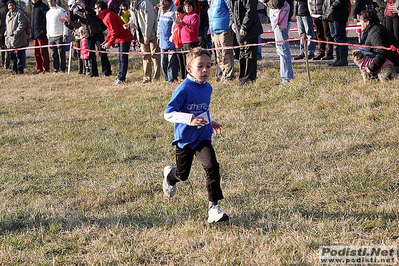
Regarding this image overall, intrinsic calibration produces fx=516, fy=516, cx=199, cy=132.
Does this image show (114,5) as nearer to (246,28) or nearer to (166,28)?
(166,28)

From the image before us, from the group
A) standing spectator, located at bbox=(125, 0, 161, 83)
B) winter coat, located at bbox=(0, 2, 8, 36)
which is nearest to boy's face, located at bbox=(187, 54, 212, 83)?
standing spectator, located at bbox=(125, 0, 161, 83)

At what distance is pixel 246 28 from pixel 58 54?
9216 mm

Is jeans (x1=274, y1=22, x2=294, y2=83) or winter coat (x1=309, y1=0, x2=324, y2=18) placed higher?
winter coat (x1=309, y1=0, x2=324, y2=18)

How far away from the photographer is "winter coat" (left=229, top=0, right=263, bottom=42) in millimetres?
10250

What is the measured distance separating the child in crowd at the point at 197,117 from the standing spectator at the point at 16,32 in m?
14.8

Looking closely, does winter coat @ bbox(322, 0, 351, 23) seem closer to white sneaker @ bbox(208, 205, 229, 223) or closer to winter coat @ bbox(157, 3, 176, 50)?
winter coat @ bbox(157, 3, 176, 50)

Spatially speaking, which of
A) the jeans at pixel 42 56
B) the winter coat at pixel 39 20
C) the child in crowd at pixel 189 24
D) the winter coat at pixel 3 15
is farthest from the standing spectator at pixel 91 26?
the winter coat at pixel 3 15

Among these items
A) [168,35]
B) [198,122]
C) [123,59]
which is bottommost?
[198,122]

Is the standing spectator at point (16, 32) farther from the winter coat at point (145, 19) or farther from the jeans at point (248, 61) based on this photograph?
the jeans at point (248, 61)

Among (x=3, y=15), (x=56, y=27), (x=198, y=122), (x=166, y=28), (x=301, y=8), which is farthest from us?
(x=3, y=15)

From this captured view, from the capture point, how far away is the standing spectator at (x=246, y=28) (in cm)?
1027

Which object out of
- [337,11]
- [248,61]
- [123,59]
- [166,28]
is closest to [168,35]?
[166,28]

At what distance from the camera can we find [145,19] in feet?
43.4

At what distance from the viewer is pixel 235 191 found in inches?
216
